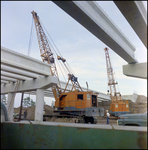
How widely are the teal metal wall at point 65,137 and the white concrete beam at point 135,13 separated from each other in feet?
18.2

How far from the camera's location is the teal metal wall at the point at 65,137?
2.58m

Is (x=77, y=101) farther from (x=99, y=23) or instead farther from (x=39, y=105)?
(x=99, y=23)

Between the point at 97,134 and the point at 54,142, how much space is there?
103 cm

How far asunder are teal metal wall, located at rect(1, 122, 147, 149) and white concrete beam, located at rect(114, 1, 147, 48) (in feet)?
18.2

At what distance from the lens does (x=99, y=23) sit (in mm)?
8672

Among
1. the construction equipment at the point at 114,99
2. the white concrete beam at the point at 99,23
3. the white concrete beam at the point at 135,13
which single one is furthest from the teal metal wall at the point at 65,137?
the construction equipment at the point at 114,99

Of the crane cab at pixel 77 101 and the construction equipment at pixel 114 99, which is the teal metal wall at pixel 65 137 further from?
the construction equipment at pixel 114 99

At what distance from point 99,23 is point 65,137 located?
726 centimetres

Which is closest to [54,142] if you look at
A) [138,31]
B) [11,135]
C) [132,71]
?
[11,135]

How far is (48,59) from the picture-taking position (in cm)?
2598

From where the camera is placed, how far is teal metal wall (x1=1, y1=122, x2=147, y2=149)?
258 centimetres

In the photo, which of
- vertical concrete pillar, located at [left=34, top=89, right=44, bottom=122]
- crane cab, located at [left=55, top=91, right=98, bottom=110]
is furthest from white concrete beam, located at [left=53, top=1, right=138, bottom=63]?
vertical concrete pillar, located at [left=34, top=89, right=44, bottom=122]

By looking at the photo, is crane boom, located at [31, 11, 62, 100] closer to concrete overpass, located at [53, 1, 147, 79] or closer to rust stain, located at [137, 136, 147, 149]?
concrete overpass, located at [53, 1, 147, 79]

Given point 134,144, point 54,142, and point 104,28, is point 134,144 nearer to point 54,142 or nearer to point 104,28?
point 54,142
